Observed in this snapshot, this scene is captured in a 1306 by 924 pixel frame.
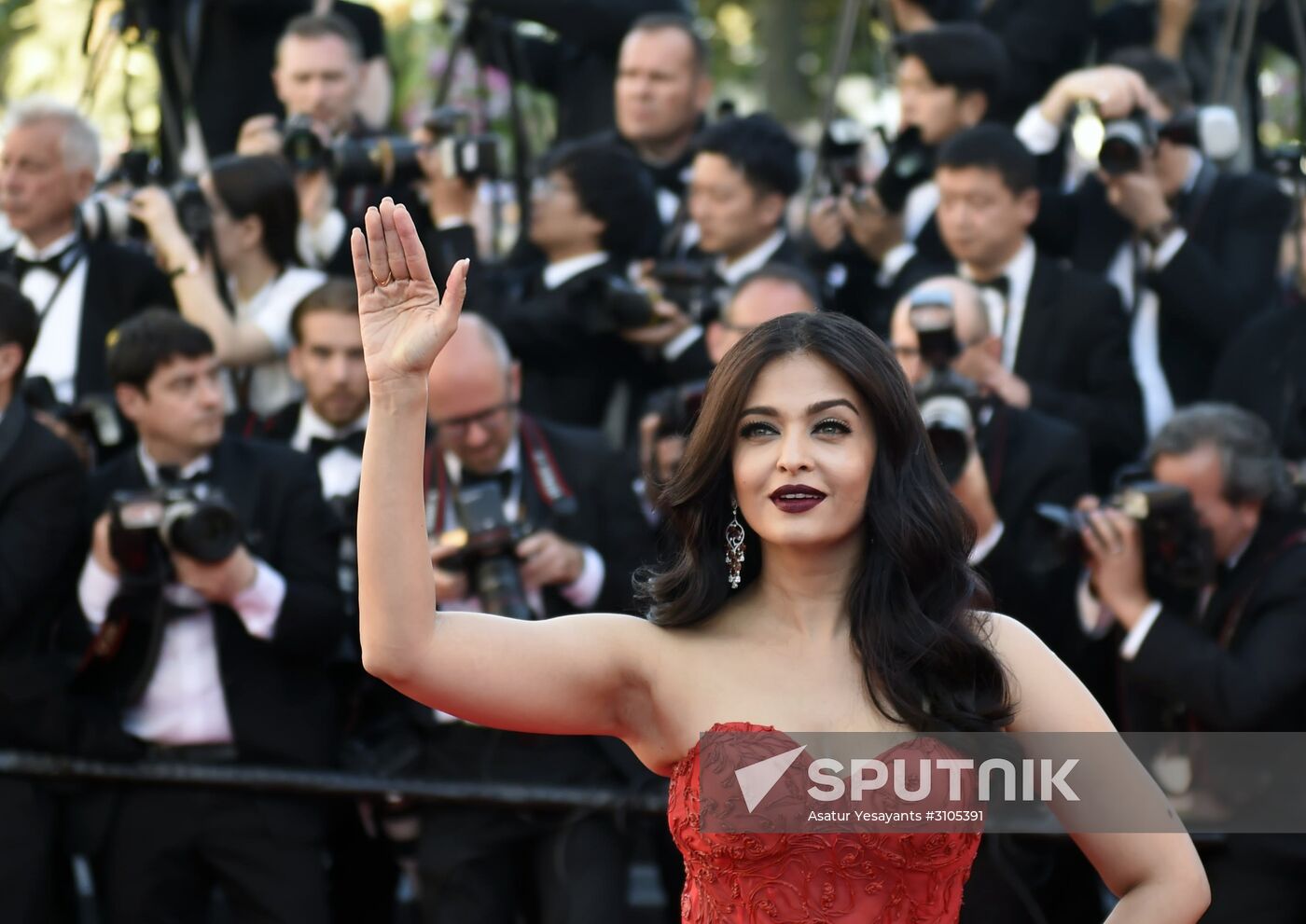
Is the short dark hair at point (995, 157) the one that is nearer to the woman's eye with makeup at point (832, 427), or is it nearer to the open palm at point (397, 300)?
the woman's eye with makeup at point (832, 427)

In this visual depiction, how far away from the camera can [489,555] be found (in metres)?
4.69

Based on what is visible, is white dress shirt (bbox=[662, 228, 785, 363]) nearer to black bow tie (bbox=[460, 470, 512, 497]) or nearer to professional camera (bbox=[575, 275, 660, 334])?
professional camera (bbox=[575, 275, 660, 334])

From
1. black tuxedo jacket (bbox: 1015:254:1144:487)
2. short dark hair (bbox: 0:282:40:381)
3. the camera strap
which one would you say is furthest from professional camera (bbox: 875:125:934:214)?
short dark hair (bbox: 0:282:40:381)

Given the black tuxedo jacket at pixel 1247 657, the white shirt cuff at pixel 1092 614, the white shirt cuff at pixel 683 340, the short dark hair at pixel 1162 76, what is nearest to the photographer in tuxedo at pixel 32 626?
the white shirt cuff at pixel 683 340

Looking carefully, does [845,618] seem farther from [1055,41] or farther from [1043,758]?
[1055,41]

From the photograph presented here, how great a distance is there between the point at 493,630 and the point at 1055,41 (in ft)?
15.3

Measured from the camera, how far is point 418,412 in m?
2.71

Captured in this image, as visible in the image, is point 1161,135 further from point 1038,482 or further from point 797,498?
point 797,498

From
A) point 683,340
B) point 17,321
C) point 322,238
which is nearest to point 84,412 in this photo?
point 17,321

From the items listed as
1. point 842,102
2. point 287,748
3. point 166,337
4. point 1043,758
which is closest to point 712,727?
point 1043,758

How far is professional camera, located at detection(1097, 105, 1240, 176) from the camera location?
5.69 metres

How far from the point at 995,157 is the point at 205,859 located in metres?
2.84

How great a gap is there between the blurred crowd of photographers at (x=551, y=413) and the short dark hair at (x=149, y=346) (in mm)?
10

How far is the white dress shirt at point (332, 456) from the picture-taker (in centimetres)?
539
